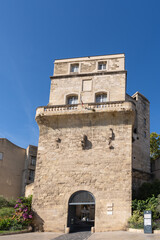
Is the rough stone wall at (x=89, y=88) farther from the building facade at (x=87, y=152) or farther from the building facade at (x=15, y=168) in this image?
the building facade at (x=15, y=168)

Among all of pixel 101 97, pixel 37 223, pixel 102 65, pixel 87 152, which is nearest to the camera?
pixel 37 223

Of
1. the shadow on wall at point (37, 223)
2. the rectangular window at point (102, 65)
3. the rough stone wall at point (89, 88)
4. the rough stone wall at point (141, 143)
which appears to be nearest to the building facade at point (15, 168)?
the rough stone wall at point (89, 88)

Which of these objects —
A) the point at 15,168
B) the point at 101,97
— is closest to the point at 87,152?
the point at 101,97

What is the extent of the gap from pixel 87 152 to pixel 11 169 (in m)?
14.8

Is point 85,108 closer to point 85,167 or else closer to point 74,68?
point 85,167

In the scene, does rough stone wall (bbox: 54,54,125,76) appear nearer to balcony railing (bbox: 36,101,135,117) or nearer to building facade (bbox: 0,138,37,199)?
balcony railing (bbox: 36,101,135,117)

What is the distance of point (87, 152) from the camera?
15234 millimetres

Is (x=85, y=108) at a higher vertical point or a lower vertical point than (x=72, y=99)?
lower

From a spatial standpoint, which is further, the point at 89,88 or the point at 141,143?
the point at 141,143

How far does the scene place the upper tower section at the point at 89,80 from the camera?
57.0 feet

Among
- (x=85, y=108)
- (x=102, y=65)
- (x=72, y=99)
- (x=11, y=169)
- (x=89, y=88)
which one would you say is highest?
(x=102, y=65)

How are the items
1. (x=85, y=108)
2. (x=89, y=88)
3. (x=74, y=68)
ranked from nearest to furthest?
1. (x=85, y=108)
2. (x=89, y=88)
3. (x=74, y=68)

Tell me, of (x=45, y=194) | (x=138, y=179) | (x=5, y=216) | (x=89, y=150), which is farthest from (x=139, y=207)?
(x=138, y=179)

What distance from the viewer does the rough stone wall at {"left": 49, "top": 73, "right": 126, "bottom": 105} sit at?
17.2 m
